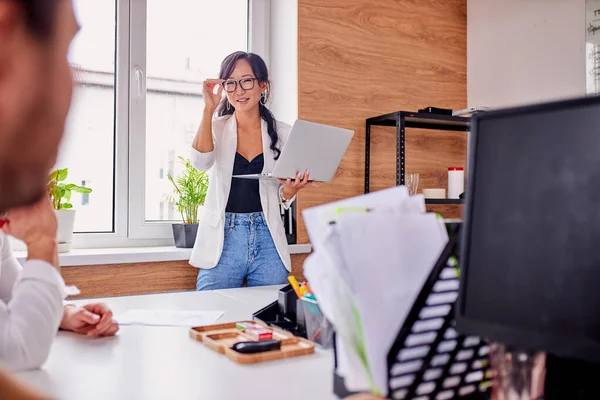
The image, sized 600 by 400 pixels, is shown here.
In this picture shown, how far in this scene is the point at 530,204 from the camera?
518mm

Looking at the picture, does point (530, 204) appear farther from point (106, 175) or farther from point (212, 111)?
point (106, 175)

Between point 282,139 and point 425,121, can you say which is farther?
point 425,121

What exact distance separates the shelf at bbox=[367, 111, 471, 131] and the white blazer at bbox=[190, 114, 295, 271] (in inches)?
29.9

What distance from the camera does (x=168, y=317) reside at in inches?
48.8

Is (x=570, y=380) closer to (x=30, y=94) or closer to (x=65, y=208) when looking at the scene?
(x=30, y=94)

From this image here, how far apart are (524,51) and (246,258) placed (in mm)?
1993

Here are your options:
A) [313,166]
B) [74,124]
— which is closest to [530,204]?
[74,124]

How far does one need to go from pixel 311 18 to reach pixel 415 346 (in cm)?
253

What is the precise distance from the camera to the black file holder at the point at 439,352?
1.81 ft

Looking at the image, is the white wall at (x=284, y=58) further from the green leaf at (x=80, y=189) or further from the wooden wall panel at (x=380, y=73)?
the green leaf at (x=80, y=189)

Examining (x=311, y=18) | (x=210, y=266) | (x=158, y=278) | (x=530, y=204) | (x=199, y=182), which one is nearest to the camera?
(x=530, y=204)

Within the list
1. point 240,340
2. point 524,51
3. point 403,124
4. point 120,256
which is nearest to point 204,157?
point 120,256

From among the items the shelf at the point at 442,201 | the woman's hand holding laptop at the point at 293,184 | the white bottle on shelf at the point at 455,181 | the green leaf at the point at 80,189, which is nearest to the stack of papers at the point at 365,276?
the woman's hand holding laptop at the point at 293,184

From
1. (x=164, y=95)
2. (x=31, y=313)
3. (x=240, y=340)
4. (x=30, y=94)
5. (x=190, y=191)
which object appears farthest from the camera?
(x=164, y=95)
